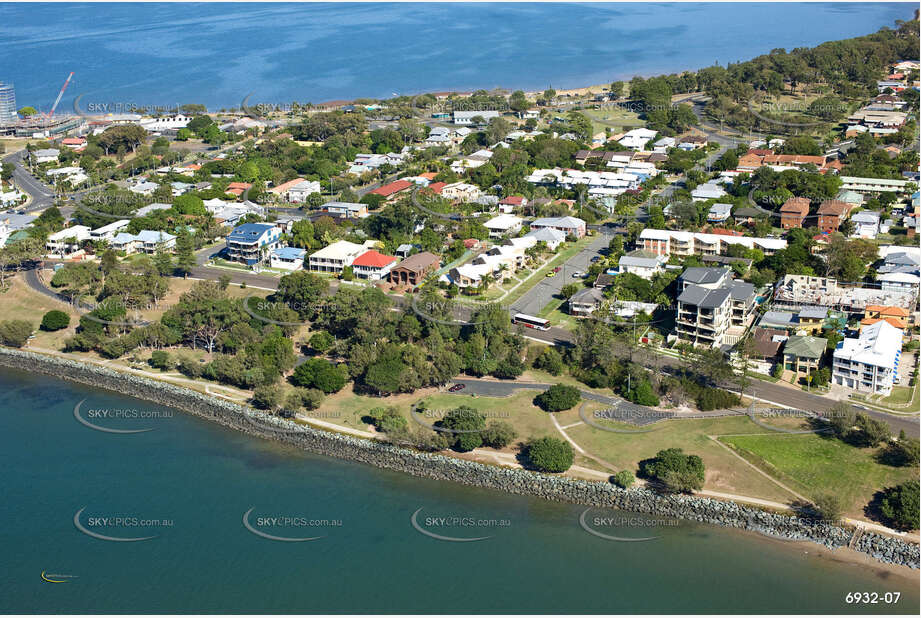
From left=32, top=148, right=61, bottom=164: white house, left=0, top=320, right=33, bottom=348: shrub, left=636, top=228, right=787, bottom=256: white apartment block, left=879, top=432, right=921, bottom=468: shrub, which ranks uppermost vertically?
left=32, top=148, right=61, bottom=164: white house

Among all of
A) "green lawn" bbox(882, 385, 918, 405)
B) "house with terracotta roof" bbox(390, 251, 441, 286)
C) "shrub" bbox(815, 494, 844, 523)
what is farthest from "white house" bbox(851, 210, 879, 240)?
"shrub" bbox(815, 494, 844, 523)

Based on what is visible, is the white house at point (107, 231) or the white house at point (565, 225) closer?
the white house at point (565, 225)

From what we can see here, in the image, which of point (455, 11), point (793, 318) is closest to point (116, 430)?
point (793, 318)

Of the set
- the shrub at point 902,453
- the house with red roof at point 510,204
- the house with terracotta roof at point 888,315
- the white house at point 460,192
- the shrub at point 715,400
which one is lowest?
the shrub at point 902,453

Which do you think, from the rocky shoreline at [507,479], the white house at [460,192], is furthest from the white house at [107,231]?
the white house at [460,192]

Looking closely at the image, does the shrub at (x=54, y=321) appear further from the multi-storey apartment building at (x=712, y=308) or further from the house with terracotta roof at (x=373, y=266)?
the multi-storey apartment building at (x=712, y=308)

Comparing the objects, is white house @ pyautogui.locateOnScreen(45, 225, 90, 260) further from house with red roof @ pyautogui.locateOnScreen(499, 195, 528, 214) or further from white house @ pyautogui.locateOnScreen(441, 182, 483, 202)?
house with red roof @ pyautogui.locateOnScreen(499, 195, 528, 214)

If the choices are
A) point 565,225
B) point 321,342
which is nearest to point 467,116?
point 565,225

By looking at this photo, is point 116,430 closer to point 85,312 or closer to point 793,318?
point 85,312
